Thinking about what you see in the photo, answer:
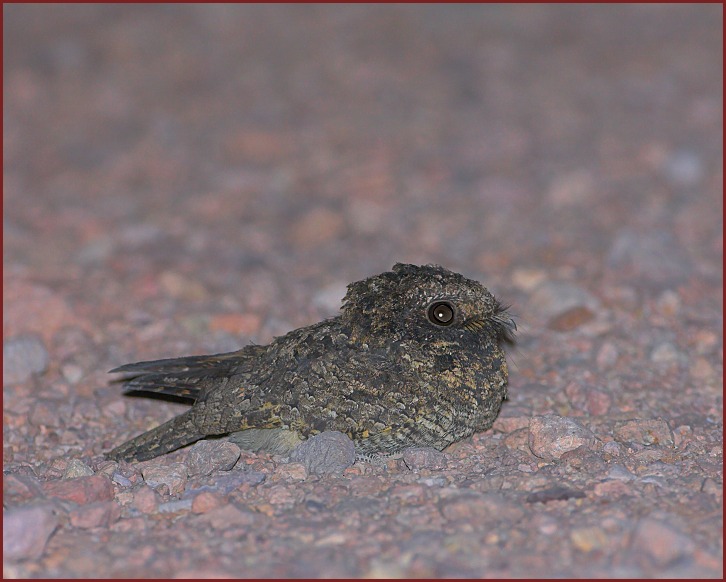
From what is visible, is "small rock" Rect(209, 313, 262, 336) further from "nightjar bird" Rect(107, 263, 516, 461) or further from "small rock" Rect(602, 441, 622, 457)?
"small rock" Rect(602, 441, 622, 457)

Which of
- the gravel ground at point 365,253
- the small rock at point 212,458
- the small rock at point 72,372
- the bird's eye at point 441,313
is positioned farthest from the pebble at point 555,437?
the small rock at point 72,372

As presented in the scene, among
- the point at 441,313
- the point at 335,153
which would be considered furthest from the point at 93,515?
the point at 335,153

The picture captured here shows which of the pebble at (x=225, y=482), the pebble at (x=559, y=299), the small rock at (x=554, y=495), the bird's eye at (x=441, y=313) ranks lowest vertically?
the small rock at (x=554, y=495)

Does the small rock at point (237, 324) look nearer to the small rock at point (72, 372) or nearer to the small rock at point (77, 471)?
the small rock at point (72, 372)

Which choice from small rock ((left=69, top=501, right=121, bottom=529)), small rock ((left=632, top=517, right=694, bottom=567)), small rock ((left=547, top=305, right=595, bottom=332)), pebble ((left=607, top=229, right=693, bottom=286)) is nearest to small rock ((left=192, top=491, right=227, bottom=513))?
small rock ((left=69, top=501, right=121, bottom=529))

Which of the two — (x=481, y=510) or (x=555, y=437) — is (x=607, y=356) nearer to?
(x=555, y=437)

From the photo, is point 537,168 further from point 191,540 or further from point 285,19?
point 191,540

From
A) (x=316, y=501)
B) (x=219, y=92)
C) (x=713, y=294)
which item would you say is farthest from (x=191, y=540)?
(x=219, y=92)
